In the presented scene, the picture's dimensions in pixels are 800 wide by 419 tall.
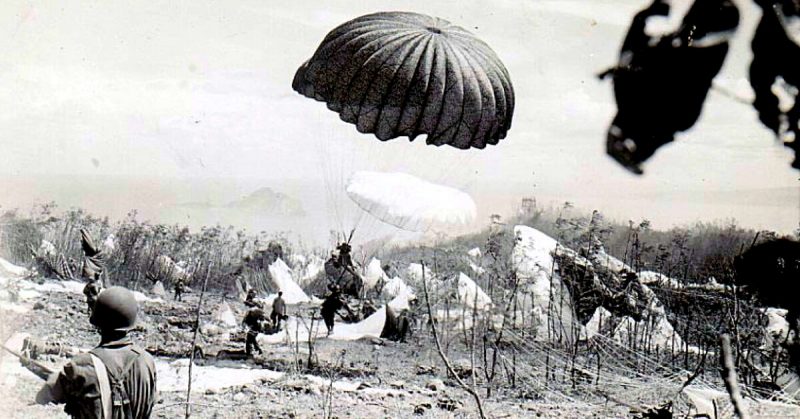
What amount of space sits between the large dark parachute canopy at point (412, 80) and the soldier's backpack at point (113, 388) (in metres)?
4.04

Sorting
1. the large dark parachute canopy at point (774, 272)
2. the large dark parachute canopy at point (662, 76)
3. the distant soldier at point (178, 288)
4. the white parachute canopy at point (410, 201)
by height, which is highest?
the large dark parachute canopy at point (662, 76)

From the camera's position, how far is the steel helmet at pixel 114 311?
2758 millimetres

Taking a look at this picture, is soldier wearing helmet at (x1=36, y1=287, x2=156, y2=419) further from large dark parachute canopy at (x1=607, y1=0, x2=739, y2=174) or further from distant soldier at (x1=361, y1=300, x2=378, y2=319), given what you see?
distant soldier at (x1=361, y1=300, x2=378, y2=319)

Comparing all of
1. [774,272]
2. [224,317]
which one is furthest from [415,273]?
[774,272]

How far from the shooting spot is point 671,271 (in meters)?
8.74

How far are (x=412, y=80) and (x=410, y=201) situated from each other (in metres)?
2.13

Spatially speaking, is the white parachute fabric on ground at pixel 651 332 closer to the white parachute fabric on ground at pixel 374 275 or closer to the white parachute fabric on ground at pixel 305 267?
the white parachute fabric on ground at pixel 374 275

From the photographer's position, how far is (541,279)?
8.94 m

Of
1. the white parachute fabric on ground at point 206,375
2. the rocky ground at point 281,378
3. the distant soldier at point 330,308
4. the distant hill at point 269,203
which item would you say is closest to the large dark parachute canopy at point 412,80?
the rocky ground at point 281,378

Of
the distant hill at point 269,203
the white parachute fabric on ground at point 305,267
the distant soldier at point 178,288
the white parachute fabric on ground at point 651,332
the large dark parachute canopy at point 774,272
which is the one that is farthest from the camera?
the distant hill at point 269,203

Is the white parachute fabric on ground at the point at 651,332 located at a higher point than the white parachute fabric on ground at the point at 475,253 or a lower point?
lower

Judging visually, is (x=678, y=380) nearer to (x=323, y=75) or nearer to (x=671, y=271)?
(x=671, y=271)

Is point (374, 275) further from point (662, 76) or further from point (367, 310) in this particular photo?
point (662, 76)

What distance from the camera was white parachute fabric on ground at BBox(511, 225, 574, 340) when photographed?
8320 mm
